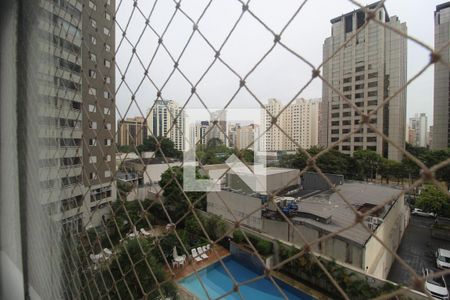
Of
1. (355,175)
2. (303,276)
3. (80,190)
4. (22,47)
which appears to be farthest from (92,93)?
(355,175)

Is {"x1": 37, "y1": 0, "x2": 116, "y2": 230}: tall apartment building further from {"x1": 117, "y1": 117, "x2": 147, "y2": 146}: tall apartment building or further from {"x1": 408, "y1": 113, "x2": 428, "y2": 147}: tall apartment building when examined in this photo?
{"x1": 408, "y1": 113, "x2": 428, "y2": 147}: tall apartment building

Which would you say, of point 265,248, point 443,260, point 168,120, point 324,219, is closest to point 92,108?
point 168,120

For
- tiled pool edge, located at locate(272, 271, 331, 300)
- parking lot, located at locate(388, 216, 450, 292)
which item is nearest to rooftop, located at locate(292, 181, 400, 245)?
tiled pool edge, located at locate(272, 271, 331, 300)

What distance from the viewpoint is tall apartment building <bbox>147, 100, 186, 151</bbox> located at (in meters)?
0.60

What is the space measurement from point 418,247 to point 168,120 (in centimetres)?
635

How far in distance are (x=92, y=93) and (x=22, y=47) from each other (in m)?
0.21

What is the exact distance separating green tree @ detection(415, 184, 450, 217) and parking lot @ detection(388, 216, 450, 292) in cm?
69

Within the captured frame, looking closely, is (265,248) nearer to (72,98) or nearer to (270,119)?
(72,98)

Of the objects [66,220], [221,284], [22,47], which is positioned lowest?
[221,284]

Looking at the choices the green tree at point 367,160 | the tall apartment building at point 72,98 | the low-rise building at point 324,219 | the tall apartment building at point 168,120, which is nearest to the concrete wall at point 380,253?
the low-rise building at point 324,219

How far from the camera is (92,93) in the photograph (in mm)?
722

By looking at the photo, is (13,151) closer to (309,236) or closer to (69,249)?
(69,249)

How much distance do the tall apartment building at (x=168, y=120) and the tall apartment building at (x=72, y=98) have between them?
0.15 meters

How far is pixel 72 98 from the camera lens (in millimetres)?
744
